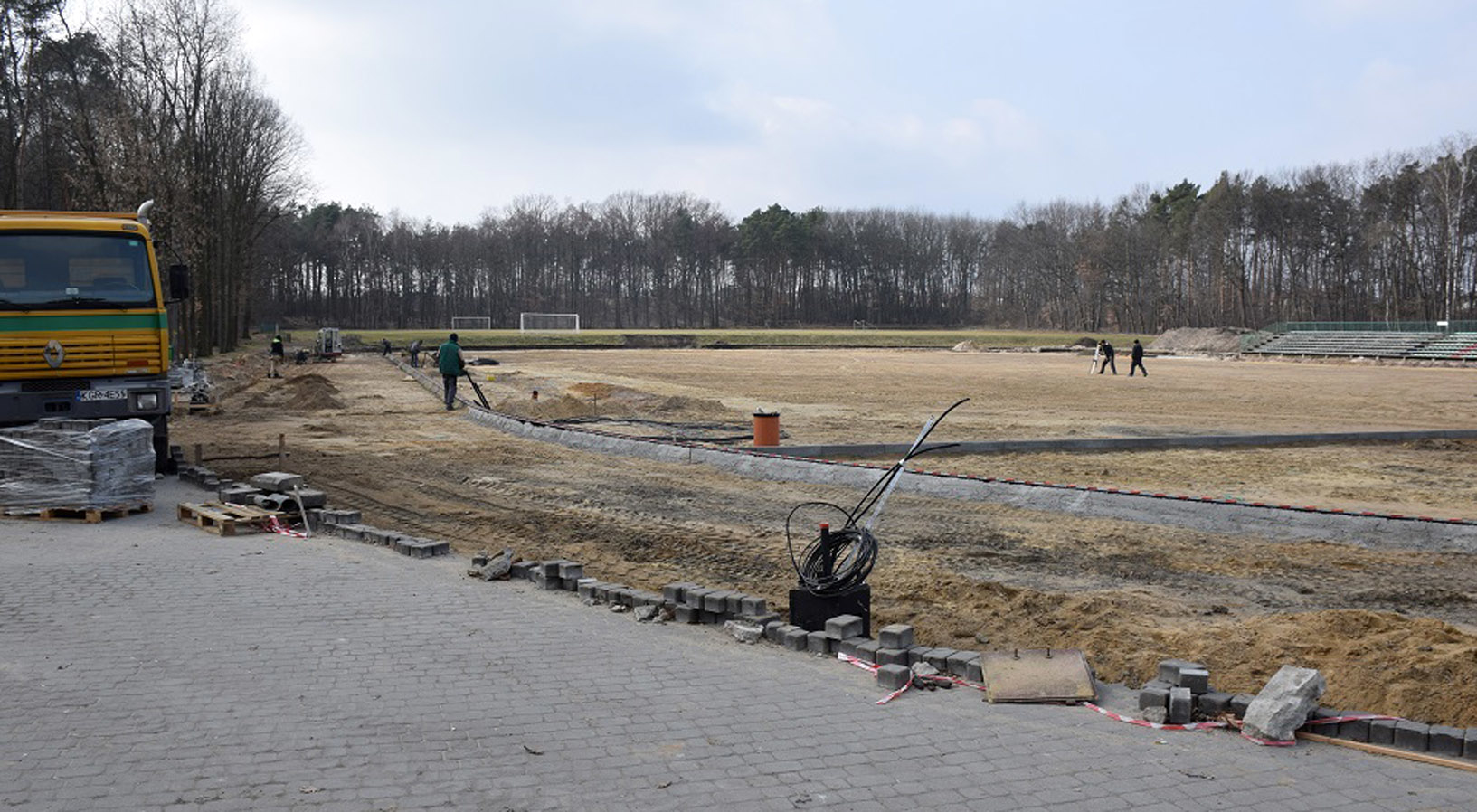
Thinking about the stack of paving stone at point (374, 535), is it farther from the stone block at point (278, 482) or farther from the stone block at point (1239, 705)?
the stone block at point (1239, 705)

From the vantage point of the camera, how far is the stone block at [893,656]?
6355mm

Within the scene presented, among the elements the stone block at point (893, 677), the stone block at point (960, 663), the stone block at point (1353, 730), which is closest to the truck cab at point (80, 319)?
the stone block at point (893, 677)

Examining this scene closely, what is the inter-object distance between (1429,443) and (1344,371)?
115 ft

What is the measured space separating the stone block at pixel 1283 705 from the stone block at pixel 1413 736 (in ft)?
1.24

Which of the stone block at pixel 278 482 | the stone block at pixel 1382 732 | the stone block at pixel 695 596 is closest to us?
the stone block at pixel 1382 732

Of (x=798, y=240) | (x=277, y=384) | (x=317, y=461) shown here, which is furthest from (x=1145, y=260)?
(x=317, y=461)

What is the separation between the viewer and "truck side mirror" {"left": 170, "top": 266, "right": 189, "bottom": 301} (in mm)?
14086

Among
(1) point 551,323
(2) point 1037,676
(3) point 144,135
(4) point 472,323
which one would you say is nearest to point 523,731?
(2) point 1037,676

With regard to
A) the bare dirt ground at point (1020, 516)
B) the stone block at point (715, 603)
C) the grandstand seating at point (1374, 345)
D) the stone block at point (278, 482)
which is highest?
the grandstand seating at point (1374, 345)

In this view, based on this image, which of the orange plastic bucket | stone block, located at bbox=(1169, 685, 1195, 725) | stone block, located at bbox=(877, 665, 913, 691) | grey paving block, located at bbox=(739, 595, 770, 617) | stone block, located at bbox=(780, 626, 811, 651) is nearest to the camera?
stone block, located at bbox=(1169, 685, 1195, 725)

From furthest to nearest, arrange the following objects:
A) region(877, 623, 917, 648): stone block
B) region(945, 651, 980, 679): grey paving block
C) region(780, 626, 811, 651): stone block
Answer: region(780, 626, 811, 651): stone block < region(877, 623, 917, 648): stone block < region(945, 651, 980, 679): grey paving block

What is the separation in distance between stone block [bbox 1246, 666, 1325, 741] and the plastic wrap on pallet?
11.5 metres

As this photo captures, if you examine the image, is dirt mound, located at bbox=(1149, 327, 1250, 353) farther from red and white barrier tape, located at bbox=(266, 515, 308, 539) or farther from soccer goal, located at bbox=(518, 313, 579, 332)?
red and white barrier tape, located at bbox=(266, 515, 308, 539)

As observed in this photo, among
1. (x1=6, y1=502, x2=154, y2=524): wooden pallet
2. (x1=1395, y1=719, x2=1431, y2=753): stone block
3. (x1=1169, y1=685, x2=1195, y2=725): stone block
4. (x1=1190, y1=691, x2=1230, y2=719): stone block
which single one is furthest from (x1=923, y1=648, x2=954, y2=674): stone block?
(x1=6, y1=502, x2=154, y2=524): wooden pallet
